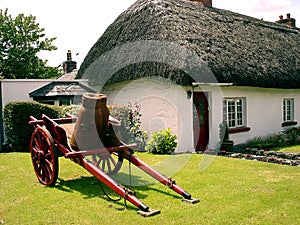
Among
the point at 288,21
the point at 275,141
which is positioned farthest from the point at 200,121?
the point at 288,21

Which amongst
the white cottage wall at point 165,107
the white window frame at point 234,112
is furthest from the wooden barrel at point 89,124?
the white window frame at point 234,112

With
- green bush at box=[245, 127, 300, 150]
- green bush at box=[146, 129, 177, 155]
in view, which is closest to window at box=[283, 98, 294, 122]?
green bush at box=[245, 127, 300, 150]

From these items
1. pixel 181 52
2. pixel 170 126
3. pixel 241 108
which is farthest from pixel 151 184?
pixel 241 108

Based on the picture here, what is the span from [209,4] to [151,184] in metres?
11.9

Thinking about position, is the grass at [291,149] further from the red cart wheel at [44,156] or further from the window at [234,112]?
the red cart wheel at [44,156]

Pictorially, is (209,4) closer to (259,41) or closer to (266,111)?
(259,41)

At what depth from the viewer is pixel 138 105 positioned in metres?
11.9

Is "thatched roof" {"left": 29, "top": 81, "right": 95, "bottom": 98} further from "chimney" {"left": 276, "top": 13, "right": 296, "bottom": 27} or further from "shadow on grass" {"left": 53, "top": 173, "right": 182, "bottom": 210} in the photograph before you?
"chimney" {"left": 276, "top": 13, "right": 296, "bottom": 27}

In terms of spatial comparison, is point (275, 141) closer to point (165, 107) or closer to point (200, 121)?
point (200, 121)

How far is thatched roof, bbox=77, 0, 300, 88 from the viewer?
36.7 ft

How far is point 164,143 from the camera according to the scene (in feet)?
34.1

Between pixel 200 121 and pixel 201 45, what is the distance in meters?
2.42

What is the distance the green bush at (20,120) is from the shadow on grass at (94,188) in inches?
191

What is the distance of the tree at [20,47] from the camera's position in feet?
91.9
